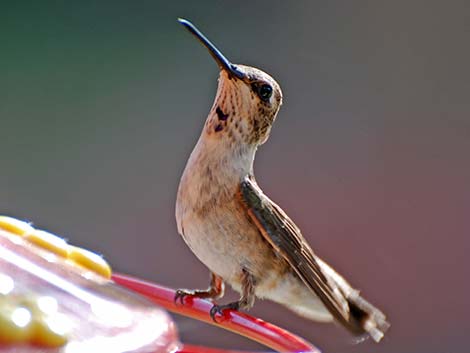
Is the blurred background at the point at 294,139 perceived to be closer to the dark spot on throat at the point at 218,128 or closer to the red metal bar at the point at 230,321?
the dark spot on throat at the point at 218,128

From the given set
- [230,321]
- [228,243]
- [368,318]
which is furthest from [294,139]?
[230,321]

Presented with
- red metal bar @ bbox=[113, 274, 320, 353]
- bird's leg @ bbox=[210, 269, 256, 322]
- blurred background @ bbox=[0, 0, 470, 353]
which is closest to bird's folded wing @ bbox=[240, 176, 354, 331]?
bird's leg @ bbox=[210, 269, 256, 322]

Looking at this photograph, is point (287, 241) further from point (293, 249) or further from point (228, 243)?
point (228, 243)

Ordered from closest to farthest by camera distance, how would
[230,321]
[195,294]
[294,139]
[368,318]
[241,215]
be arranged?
1. [230,321]
2. [195,294]
3. [241,215]
4. [368,318]
5. [294,139]

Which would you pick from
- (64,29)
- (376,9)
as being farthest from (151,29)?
(376,9)

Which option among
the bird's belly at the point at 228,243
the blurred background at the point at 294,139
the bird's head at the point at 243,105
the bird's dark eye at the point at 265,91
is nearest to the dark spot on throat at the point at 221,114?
the bird's head at the point at 243,105

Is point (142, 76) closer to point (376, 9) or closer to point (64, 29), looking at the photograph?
point (64, 29)
